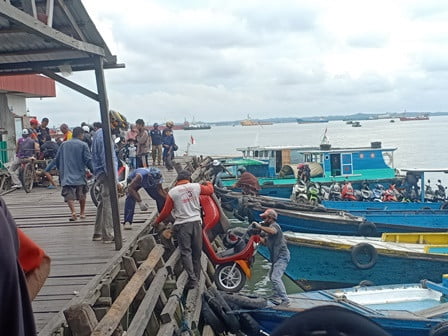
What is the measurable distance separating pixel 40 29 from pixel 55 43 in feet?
2.87

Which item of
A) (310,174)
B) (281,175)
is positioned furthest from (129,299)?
(281,175)

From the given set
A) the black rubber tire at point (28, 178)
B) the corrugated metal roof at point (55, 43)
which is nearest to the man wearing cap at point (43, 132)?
the black rubber tire at point (28, 178)

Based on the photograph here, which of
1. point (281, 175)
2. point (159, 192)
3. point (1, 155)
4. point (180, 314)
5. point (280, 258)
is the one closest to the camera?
point (180, 314)

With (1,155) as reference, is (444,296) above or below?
below

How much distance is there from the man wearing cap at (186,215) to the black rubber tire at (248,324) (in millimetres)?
978

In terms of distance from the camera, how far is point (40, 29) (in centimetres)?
490

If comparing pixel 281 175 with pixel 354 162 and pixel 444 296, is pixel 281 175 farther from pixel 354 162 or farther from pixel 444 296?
pixel 444 296

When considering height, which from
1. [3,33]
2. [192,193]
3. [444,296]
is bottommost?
[444,296]

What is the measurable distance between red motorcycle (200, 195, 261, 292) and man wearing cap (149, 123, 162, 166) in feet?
35.5

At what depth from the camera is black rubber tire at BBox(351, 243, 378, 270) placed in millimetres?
12180

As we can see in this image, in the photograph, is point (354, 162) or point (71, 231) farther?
point (354, 162)

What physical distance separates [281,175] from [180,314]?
1720cm

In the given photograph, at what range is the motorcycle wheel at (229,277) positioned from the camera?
938 centimetres

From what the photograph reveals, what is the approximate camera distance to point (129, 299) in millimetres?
5496
